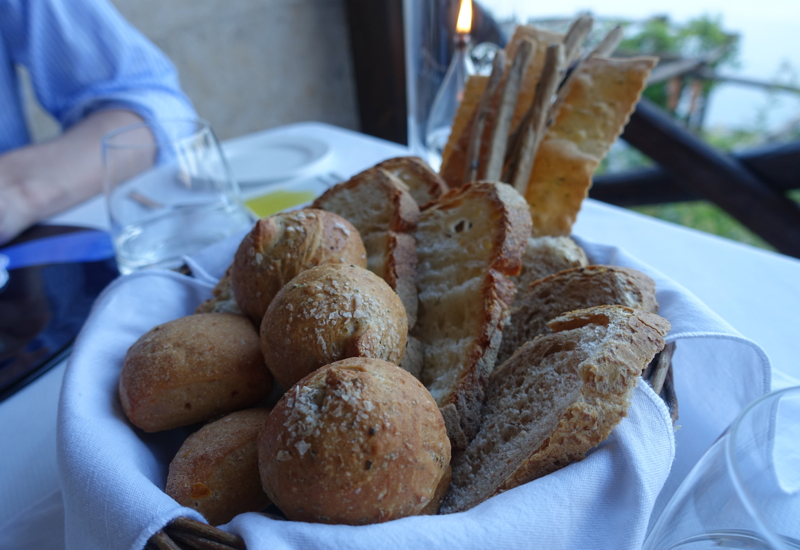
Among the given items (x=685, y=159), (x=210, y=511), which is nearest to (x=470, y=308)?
(x=210, y=511)

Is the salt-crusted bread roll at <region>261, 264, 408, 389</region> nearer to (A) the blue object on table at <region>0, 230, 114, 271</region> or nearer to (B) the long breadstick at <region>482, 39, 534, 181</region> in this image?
(B) the long breadstick at <region>482, 39, 534, 181</region>

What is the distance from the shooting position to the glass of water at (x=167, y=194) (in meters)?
1.07

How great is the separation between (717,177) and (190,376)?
8.65 ft

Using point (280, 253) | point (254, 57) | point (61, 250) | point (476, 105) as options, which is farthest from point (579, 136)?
point (254, 57)

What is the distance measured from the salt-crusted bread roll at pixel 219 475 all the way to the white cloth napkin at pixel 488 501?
46 millimetres

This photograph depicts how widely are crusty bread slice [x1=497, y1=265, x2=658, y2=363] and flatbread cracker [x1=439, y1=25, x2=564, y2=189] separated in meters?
0.33

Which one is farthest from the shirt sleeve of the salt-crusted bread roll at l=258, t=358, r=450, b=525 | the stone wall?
the salt-crusted bread roll at l=258, t=358, r=450, b=525

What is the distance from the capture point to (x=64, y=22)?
1793 millimetres

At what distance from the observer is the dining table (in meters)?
0.68

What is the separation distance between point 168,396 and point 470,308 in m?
0.42

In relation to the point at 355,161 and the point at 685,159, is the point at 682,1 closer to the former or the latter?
the point at 685,159

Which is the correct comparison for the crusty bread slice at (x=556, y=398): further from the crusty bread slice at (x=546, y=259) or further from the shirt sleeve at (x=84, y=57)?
the shirt sleeve at (x=84, y=57)

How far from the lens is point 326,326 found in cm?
59

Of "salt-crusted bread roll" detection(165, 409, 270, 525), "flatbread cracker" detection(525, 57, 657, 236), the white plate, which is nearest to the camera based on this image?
"salt-crusted bread roll" detection(165, 409, 270, 525)
